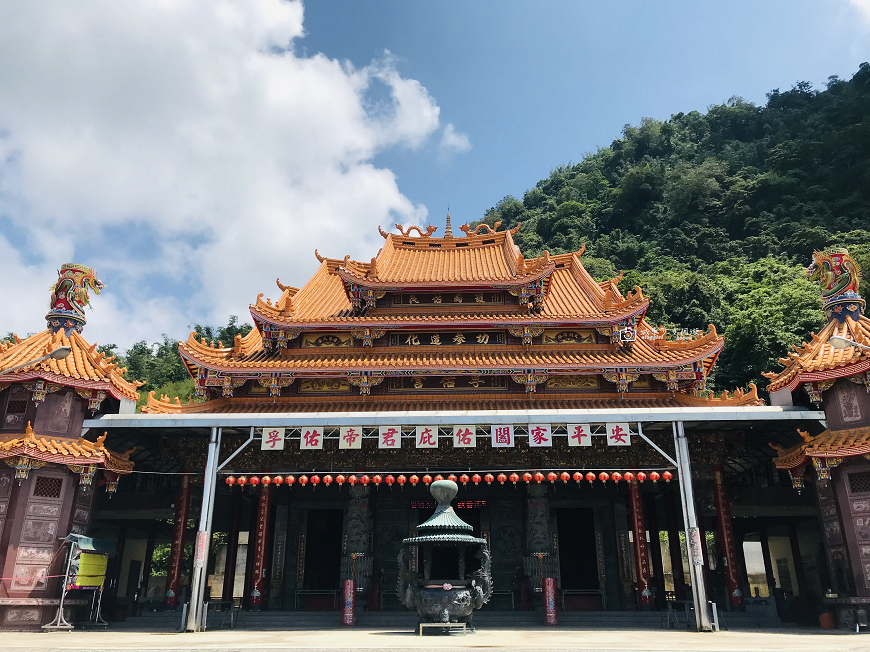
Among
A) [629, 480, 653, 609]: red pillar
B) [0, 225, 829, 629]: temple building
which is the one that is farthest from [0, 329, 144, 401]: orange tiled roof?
[629, 480, 653, 609]: red pillar

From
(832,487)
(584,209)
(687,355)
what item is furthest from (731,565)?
(584,209)

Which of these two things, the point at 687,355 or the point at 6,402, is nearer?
the point at 6,402

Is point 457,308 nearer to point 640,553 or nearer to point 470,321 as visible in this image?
point 470,321

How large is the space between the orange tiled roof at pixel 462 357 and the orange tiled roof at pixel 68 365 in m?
2.40

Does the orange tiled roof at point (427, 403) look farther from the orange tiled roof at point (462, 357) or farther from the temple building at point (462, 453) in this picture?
the orange tiled roof at point (462, 357)

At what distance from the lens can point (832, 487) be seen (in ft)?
58.5

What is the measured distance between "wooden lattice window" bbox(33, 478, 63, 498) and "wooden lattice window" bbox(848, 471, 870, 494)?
77.8 ft

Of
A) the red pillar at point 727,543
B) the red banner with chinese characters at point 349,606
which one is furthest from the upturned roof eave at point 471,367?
the red banner with chinese characters at point 349,606

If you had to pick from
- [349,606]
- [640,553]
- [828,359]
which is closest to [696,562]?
[640,553]

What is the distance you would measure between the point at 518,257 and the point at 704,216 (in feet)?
200

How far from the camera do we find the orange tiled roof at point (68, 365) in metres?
18.5

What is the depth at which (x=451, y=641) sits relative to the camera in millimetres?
13516

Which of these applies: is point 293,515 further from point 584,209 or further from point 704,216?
point 584,209

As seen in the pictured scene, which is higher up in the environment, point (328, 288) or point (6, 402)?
point (328, 288)
